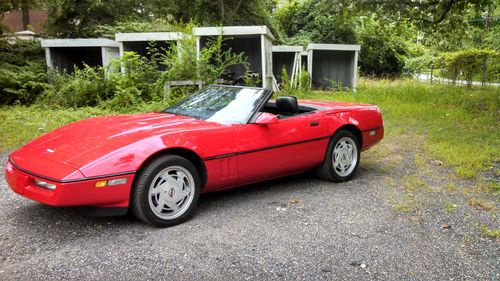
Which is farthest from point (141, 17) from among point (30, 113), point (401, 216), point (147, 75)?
point (401, 216)

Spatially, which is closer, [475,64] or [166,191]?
[166,191]

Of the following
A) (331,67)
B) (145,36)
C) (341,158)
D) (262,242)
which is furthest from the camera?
(331,67)

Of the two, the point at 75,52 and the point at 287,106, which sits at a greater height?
the point at 75,52

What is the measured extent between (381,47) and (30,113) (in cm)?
2452

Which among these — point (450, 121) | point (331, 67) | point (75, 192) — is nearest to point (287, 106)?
point (75, 192)

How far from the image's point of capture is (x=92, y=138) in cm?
387

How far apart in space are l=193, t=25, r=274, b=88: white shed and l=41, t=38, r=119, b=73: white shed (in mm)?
2844

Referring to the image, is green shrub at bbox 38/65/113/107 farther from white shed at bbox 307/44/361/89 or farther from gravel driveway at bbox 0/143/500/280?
white shed at bbox 307/44/361/89

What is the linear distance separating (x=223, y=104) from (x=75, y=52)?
11.9 m

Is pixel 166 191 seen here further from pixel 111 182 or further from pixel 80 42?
pixel 80 42

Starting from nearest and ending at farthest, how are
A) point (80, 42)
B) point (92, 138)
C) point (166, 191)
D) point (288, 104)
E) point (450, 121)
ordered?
point (166, 191), point (92, 138), point (288, 104), point (450, 121), point (80, 42)

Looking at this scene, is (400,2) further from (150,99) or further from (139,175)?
(139,175)

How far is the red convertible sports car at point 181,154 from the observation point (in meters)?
3.44

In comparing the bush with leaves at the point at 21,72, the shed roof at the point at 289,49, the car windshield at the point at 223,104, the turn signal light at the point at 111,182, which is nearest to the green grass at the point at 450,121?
the car windshield at the point at 223,104
